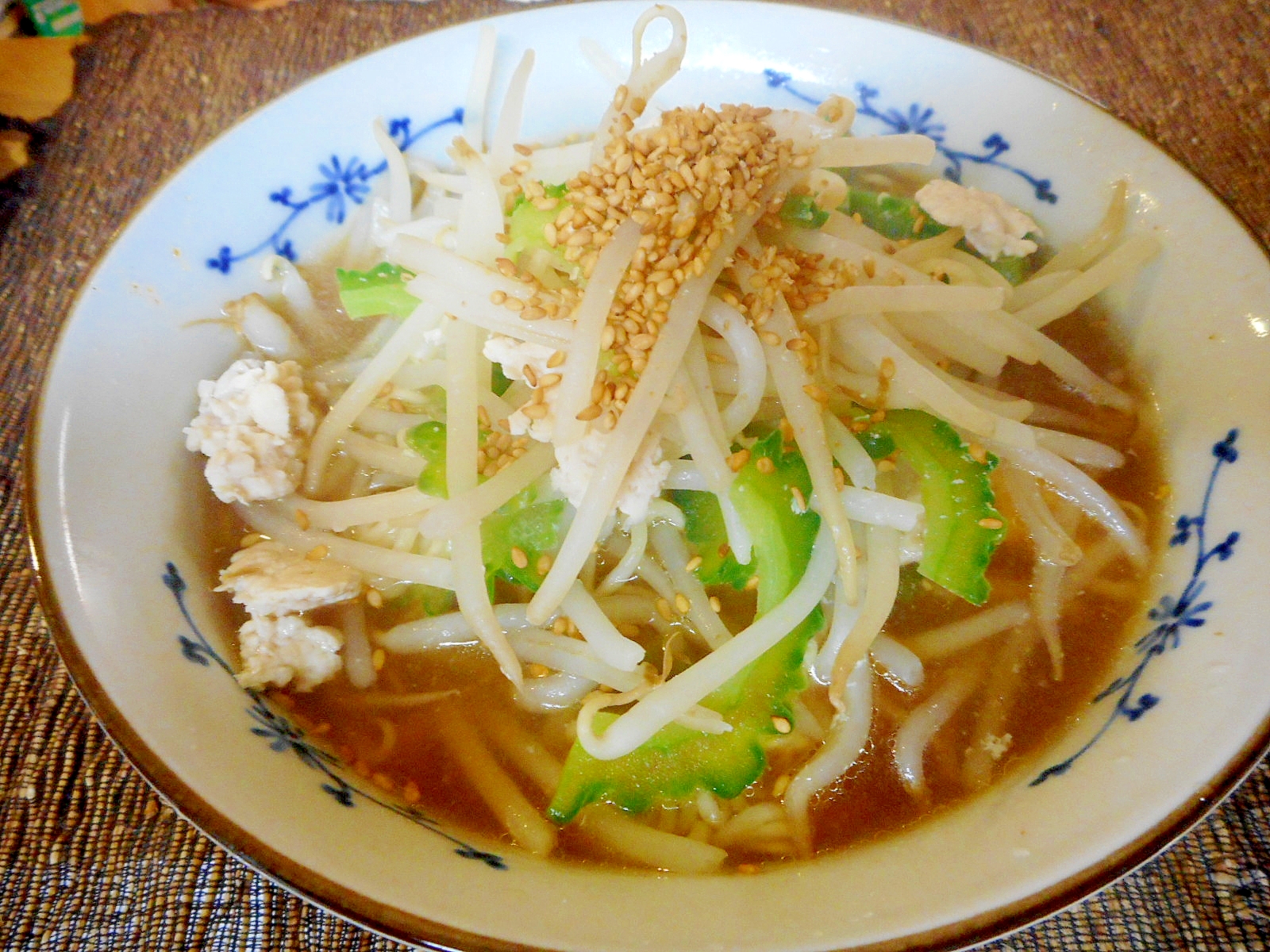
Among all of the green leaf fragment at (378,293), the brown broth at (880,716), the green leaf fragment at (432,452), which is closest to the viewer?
the brown broth at (880,716)

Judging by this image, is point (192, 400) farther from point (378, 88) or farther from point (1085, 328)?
point (1085, 328)

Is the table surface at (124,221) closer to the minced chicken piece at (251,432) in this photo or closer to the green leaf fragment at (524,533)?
the minced chicken piece at (251,432)

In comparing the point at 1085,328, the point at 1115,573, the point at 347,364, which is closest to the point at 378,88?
the point at 347,364

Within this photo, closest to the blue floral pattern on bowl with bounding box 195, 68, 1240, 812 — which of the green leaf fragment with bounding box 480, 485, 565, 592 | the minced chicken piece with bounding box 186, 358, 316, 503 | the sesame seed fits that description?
the minced chicken piece with bounding box 186, 358, 316, 503

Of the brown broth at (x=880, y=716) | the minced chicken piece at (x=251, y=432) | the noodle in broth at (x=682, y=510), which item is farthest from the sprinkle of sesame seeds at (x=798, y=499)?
the minced chicken piece at (x=251, y=432)

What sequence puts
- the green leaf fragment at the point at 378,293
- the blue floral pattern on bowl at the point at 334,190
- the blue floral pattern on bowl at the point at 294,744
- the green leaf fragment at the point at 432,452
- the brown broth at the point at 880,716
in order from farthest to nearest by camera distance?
the blue floral pattern on bowl at the point at 334,190
the green leaf fragment at the point at 378,293
the green leaf fragment at the point at 432,452
the brown broth at the point at 880,716
the blue floral pattern on bowl at the point at 294,744
